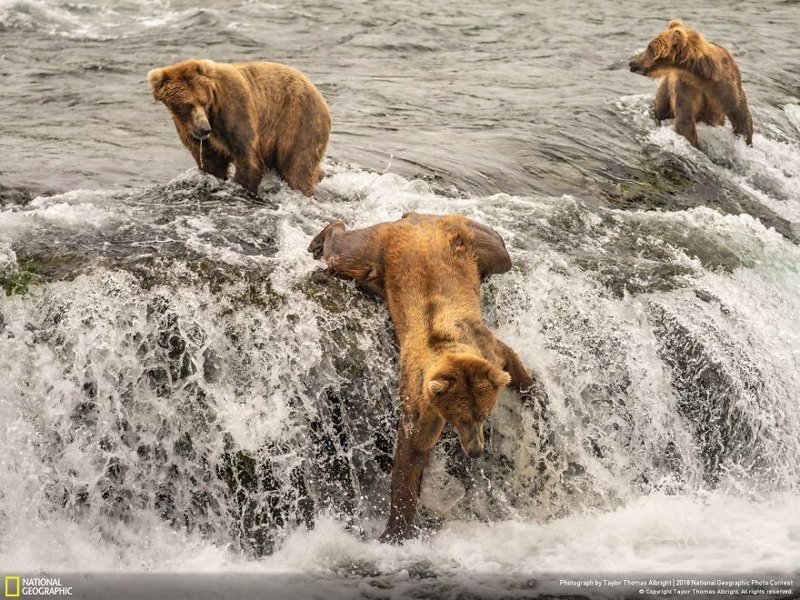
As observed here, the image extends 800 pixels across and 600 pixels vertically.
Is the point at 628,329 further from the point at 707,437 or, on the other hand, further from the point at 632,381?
the point at 707,437

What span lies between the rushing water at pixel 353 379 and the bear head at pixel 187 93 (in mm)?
792

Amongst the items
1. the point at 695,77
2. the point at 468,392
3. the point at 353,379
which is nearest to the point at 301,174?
the point at 353,379

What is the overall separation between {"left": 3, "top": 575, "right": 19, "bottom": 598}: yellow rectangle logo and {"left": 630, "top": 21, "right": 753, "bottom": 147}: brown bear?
29.8ft

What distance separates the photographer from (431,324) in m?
6.50

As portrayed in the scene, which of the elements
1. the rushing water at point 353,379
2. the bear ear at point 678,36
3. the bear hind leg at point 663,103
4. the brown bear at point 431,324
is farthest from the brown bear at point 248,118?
the bear hind leg at point 663,103

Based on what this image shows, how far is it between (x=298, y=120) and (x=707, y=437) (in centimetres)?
411

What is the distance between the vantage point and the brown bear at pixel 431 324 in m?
5.80

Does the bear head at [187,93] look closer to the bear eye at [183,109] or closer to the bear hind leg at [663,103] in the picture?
the bear eye at [183,109]

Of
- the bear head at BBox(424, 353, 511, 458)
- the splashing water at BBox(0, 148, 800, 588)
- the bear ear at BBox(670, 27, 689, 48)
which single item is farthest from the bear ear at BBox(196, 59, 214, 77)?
the bear ear at BBox(670, 27, 689, 48)

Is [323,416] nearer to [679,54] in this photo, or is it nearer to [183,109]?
[183,109]

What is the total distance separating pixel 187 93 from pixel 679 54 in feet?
21.8

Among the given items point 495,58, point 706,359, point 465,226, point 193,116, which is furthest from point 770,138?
point 193,116

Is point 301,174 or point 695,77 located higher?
point 695,77

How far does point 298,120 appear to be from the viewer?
8586mm
